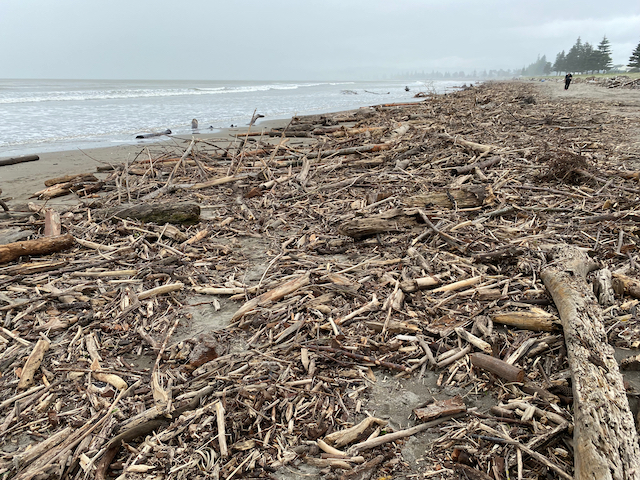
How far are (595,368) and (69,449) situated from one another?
2930 mm

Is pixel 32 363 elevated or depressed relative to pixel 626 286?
depressed

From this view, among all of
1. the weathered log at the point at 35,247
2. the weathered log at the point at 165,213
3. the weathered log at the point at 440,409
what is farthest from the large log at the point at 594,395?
the weathered log at the point at 35,247

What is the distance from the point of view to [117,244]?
439 centimetres

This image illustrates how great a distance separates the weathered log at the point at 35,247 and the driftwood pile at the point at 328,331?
0.08 ft

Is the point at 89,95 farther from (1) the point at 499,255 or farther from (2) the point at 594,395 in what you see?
(2) the point at 594,395

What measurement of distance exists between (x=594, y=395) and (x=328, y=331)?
168cm

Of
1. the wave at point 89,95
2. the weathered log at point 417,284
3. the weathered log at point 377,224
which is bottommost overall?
the weathered log at point 417,284

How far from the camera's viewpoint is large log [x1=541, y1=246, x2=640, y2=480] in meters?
1.58

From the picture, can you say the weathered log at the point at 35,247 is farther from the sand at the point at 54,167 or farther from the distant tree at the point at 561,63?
the distant tree at the point at 561,63

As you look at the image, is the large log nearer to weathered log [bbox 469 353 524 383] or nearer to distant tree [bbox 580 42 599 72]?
weathered log [bbox 469 353 524 383]

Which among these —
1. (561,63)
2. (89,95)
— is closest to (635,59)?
(561,63)

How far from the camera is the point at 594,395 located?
6.13ft

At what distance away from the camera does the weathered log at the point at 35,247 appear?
3.94 metres

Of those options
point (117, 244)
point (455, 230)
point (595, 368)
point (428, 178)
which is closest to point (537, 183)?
point (428, 178)
